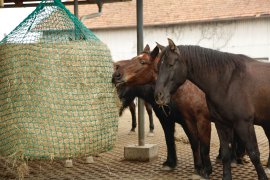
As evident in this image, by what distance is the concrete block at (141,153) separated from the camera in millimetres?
7551

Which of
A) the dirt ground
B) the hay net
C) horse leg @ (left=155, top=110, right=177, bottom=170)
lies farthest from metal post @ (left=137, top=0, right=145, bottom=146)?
the hay net

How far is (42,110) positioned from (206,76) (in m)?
2.02

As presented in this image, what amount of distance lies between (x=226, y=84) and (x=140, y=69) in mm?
1351

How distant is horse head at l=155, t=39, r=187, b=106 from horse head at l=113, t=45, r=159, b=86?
88cm

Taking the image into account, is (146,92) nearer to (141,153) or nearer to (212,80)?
(141,153)

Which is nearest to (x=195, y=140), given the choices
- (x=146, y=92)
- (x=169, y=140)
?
(x=169, y=140)

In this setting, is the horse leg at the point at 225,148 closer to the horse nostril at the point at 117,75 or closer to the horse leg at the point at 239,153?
the horse nostril at the point at 117,75

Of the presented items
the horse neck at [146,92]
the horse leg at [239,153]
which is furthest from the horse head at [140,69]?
the horse leg at [239,153]

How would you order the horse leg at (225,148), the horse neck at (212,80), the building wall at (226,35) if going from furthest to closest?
the building wall at (226,35), the horse leg at (225,148), the horse neck at (212,80)

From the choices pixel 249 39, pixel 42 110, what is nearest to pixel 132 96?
pixel 42 110

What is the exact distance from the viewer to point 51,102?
15.6 ft

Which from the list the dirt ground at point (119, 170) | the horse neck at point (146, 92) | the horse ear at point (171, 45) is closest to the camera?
the horse ear at point (171, 45)

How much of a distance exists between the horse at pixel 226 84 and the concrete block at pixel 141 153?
2274 mm

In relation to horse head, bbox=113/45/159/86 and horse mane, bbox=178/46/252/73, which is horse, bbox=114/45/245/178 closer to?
horse head, bbox=113/45/159/86
